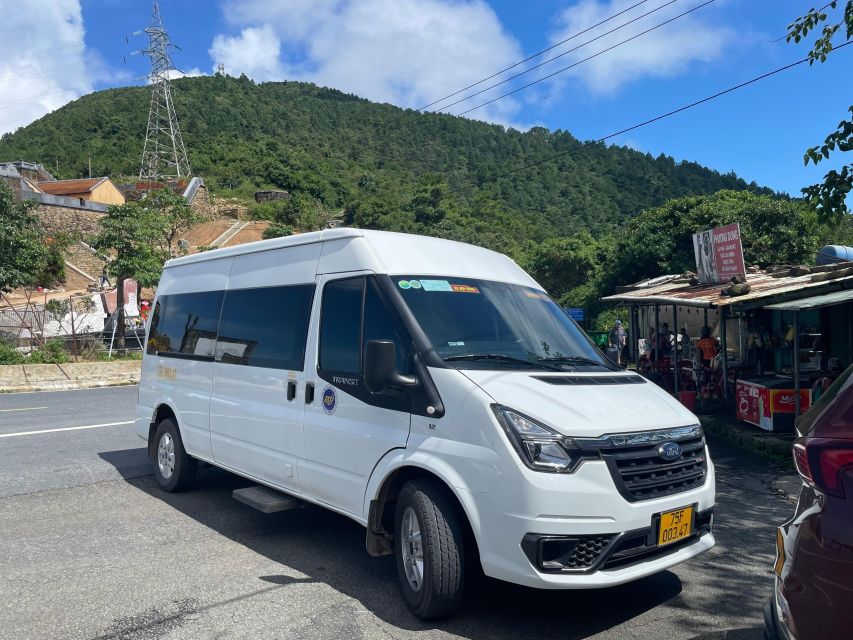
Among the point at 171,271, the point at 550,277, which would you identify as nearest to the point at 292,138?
the point at 550,277

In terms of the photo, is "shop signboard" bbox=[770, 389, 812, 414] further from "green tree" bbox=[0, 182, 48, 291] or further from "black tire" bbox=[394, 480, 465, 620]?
"green tree" bbox=[0, 182, 48, 291]

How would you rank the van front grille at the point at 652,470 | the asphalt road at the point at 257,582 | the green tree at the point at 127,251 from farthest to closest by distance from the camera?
the green tree at the point at 127,251 → the asphalt road at the point at 257,582 → the van front grille at the point at 652,470

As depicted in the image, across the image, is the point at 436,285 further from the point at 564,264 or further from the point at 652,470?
the point at 564,264

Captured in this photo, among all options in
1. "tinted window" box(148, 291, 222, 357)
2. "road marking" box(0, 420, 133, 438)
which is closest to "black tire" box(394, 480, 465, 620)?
"tinted window" box(148, 291, 222, 357)

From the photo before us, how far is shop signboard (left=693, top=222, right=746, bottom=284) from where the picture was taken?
43.8 feet

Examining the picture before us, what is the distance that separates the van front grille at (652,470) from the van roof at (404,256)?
1.88m

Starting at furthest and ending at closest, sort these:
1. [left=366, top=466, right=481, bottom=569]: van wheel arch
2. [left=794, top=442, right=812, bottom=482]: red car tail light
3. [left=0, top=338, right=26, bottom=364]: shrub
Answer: [left=0, top=338, right=26, bottom=364]: shrub
[left=366, top=466, right=481, bottom=569]: van wheel arch
[left=794, top=442, right=812, bottom=482]: red car tail light

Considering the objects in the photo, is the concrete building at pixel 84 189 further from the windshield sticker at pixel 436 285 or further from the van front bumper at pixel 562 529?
the van front bumper at pixel 562 529

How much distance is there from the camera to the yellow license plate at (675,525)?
3945 mm

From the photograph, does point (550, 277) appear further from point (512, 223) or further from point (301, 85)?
point (301, 85)

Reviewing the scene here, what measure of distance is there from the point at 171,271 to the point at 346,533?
12.4ft

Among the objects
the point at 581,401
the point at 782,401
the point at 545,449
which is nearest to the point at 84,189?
the point at 782,401

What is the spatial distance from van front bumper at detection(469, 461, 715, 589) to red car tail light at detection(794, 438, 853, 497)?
50.0 inches

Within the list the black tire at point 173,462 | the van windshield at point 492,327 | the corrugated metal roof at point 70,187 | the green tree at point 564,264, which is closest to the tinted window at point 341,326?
the van windshield at point 492,327
